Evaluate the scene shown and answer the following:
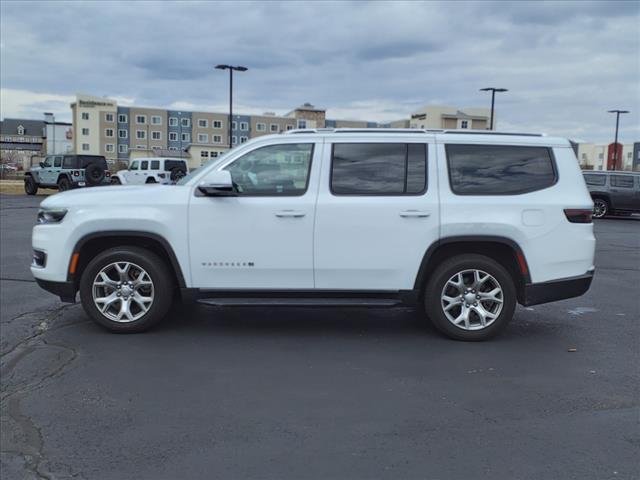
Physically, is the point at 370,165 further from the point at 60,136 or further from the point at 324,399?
the point at 60,136

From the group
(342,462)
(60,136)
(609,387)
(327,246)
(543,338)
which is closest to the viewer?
(342,462)

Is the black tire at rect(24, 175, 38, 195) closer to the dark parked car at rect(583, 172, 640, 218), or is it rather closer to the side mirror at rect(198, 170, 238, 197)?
the dark parked car at rect(583, 172, 640, 218)

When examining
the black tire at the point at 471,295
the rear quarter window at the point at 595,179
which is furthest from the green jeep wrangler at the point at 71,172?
the black tire at the point at 471,295

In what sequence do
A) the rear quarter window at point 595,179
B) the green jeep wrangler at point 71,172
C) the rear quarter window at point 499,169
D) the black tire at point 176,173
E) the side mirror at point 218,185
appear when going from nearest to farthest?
the side mirror at point 218,185 → the rear quarter window at point 499,169 → the rear quarter window at point 595,179 → the green jeep wrangler at point 71,172 → the black tire at point 176,173

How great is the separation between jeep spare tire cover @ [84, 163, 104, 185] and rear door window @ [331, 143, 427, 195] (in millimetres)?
26758

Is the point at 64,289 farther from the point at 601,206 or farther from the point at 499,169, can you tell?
the point at 601,206

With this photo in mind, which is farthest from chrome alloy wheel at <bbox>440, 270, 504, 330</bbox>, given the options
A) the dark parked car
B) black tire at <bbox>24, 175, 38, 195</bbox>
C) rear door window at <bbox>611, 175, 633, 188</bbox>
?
black tire at <bbox>24, 175, 38, 195</bbox>

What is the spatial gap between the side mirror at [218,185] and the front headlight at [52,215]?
1306 millimetres

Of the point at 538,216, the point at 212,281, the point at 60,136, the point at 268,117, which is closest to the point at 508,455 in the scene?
the point at 538,216

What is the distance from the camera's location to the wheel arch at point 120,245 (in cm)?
563

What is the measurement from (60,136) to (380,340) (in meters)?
129

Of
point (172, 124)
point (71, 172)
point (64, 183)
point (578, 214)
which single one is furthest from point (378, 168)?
point (172, 124)

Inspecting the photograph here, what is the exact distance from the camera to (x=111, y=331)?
5.80 m

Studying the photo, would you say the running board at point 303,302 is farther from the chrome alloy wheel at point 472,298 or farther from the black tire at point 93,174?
the black tire at point 93,174
